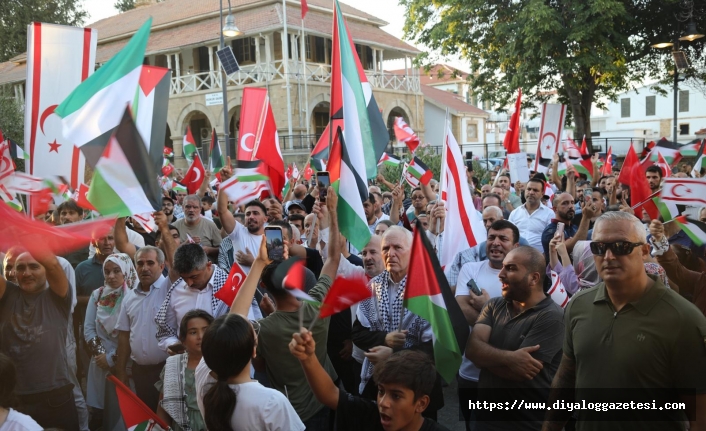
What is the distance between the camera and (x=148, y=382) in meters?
4.55

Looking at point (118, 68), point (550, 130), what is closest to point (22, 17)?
point (550, 130)

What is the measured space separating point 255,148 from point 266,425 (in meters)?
5.60

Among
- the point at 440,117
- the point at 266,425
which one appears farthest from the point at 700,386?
the point at 440,117

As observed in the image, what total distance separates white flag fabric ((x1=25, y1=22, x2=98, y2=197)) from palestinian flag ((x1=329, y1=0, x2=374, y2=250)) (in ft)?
8.44

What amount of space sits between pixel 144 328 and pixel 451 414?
8.63ft

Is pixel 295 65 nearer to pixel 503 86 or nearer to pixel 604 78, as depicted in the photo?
pixel 503 86

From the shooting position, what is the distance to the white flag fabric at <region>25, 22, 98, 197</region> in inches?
255

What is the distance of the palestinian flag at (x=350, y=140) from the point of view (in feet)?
15.9

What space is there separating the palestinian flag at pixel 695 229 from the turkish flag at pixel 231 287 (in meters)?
3.34

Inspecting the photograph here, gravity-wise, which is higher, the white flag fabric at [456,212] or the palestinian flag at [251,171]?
the palestinian flag at [251,171]

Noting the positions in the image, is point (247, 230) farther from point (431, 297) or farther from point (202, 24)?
point (202, 24)

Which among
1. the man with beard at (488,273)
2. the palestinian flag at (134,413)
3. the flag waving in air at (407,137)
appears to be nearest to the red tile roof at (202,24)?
the flag waving in air at (407,137)

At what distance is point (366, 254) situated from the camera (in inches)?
195

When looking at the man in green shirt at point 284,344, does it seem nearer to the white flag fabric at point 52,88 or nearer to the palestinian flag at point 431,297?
the palestinian flag at point 431,297
